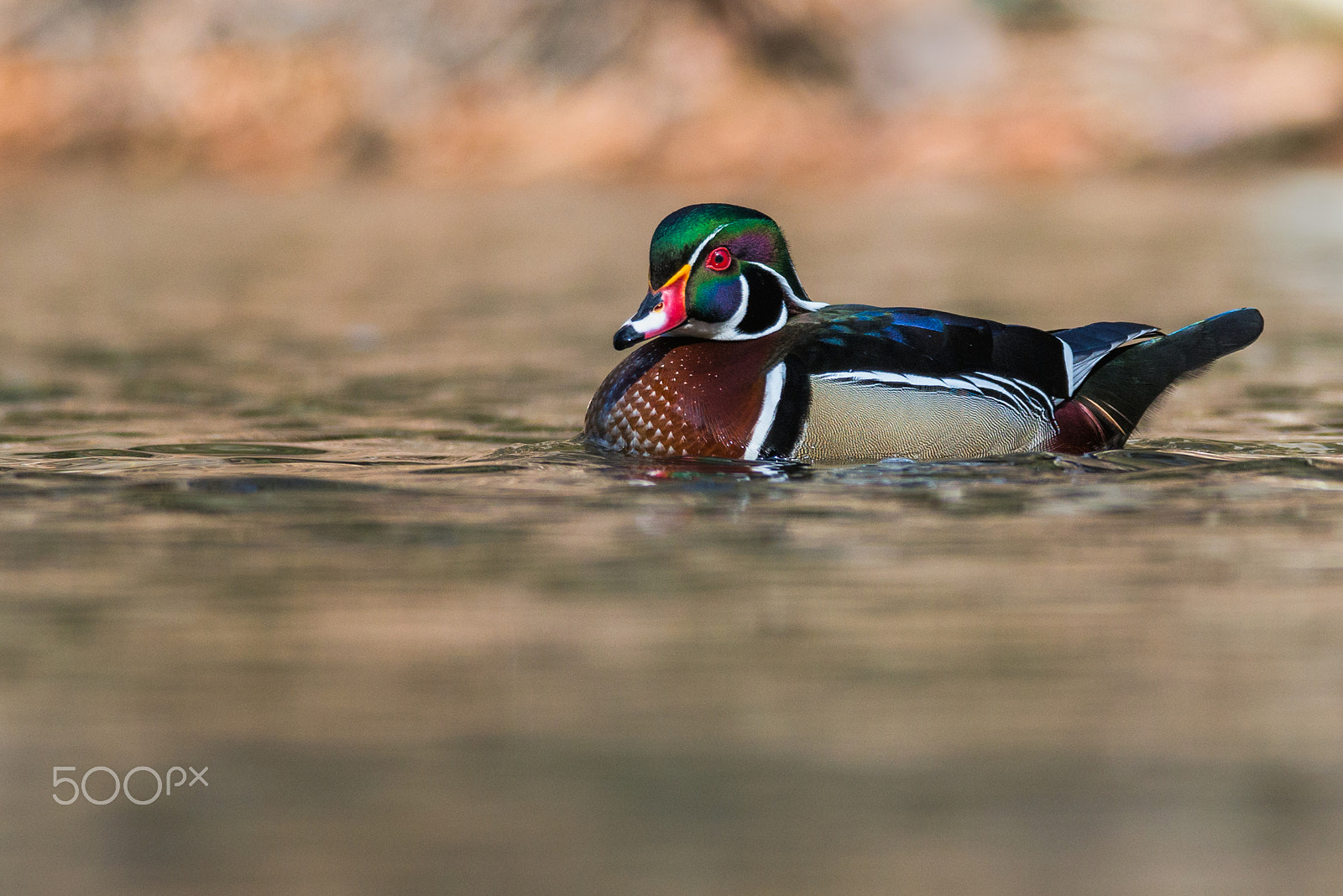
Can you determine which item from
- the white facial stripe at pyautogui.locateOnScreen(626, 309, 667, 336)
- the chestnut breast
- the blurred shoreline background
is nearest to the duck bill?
the white facial stripe at pyautogui.locateOnScreen(626, 309, 667, 336)

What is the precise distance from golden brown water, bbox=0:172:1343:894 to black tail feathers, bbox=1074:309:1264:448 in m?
0.20

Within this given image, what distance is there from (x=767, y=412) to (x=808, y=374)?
0.53 feet

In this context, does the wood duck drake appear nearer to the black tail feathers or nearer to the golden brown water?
the black tail feathers

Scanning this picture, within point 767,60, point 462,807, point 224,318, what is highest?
point 767,60

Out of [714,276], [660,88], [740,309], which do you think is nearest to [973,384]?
[740,309]

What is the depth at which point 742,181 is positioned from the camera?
76.8ft

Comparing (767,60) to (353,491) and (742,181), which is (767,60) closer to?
(742,181)

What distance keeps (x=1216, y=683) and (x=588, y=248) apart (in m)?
11.9

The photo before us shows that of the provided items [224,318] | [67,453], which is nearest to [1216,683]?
[67,453]

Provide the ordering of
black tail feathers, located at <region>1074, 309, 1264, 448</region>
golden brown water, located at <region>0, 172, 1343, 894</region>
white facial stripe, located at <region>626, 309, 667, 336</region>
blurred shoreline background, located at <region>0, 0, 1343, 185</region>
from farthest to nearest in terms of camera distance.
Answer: blurred shoreline background, located at <region>0, 0, 1343, 185</region> → black tail feathers, located at <region>1074, 309, 1264, 448</region> → white facial stripe, located at <region>626, 309, 667, 336</region> → golden brown water, located at <region>0, 172, 1343, 894</region>

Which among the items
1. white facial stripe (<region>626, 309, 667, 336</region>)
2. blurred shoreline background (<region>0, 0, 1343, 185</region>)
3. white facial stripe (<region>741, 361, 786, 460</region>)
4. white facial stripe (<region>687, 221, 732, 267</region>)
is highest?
blurred shoreline background (<region>0, 0, 1343, 185</region>)

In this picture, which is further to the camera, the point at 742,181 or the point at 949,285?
the point at 742,181

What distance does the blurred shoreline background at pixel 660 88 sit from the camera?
23312 mm

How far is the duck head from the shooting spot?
5.88m
